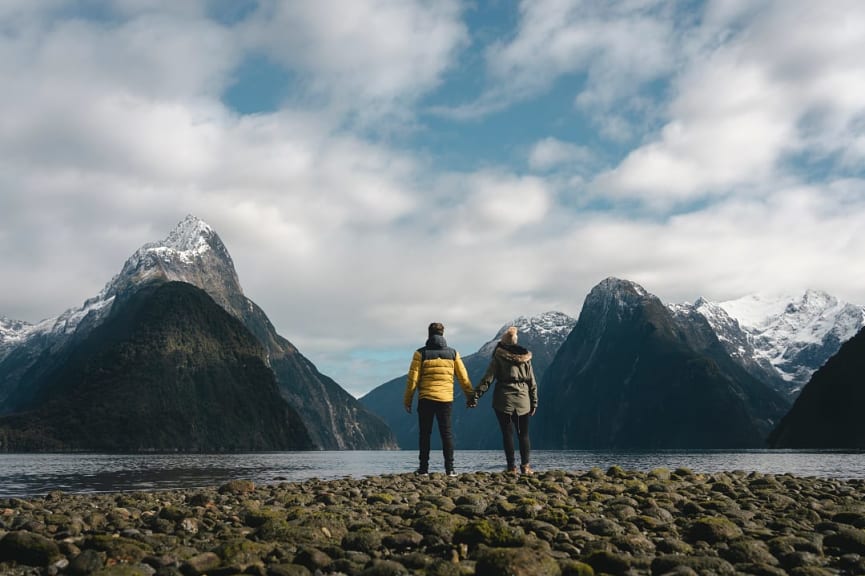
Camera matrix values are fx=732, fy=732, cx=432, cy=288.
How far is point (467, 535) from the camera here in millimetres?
11320

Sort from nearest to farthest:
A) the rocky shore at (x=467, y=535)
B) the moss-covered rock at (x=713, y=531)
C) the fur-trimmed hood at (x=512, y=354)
A: 1. the rocky shore at (x=467, y=535)
2. the moss-covered rock at (x=713, y=531)
3. the fur-trimmed hood at (x=512, y=354)

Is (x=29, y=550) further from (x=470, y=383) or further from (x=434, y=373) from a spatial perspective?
(x=470, y=383)

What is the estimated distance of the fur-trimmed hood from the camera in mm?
20969

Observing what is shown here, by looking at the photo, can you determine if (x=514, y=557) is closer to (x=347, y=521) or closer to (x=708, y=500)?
(x=347, y=521)

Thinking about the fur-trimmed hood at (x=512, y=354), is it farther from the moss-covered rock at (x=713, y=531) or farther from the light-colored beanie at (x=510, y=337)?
the moss-covered rock at (x=713, y=531)

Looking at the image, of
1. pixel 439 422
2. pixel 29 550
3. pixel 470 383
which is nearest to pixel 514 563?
pixel 29 550

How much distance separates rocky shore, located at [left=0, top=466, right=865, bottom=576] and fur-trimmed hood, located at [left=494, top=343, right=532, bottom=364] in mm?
4027

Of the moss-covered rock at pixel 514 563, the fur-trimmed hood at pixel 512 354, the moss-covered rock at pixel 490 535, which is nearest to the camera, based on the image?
the moss-covered rock at pixel 514 563

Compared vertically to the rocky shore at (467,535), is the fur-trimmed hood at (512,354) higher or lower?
higher

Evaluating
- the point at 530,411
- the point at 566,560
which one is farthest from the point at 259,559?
the point at 530,411

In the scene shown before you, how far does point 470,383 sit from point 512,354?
1469 millimetres

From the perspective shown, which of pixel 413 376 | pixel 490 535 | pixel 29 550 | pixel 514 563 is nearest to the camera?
pixel 514 563

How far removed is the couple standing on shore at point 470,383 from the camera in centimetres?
2103

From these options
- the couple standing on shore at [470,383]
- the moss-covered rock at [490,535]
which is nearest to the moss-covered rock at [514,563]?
the moss-covered rock at [490,535]
